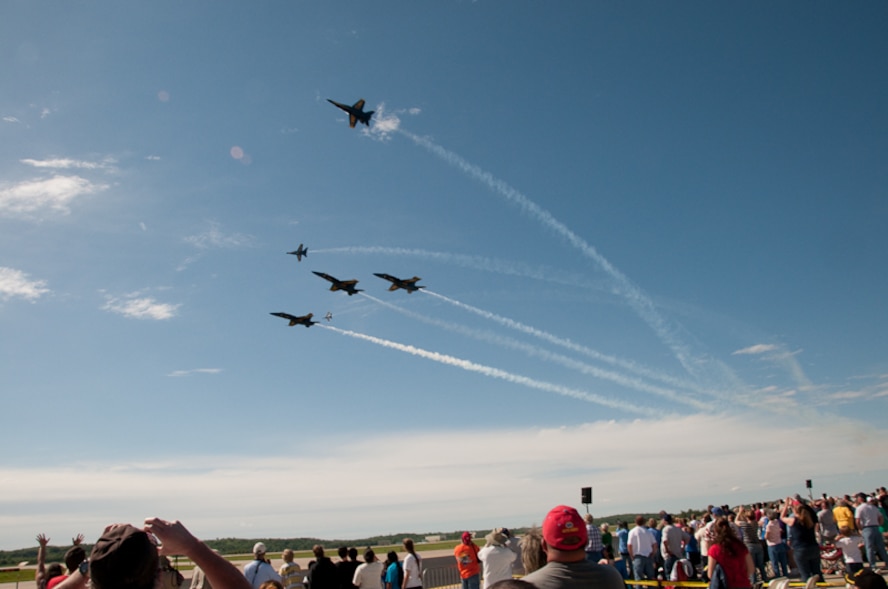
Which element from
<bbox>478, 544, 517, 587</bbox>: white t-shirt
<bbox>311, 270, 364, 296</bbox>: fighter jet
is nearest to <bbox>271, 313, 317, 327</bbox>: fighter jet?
<bbox>311, 270, 364, 296</bbox>: fighter jet

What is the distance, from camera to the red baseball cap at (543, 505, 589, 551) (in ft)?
12.6

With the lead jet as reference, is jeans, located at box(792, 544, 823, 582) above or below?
below

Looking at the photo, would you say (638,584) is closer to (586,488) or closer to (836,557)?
(836,557)

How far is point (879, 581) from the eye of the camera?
15.9ft

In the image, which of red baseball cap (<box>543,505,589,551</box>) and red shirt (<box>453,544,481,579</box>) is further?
red shirt (<box>453,544,481,579</box>)

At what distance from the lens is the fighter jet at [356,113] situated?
3228 cm

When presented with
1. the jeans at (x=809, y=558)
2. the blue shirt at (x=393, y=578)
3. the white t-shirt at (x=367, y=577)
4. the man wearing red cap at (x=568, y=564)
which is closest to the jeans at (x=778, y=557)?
the jeans at (x=809, y=558)

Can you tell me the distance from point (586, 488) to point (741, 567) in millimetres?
14304

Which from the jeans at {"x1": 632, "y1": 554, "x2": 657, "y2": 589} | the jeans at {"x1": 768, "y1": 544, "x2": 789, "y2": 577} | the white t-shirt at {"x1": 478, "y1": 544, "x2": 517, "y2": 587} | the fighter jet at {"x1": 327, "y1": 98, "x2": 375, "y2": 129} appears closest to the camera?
the white t-shirt at {"x1": 478, "y1": 544, "x2": 517, "y2": 587}

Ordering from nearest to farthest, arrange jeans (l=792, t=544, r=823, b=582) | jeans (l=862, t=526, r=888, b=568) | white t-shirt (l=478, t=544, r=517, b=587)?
white t-shirt (l=478, t=544, r=517, b=587), jeans (l=792, t=544, r=823, b=582), jeans (l=862, t=526, r=888, b=568)

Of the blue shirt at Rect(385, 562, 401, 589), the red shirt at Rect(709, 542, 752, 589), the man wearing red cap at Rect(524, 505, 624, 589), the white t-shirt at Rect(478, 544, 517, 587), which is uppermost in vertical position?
the man wearing red cap at Rect(524, 505, 624, 589)

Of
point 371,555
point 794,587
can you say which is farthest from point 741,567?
point 371,555

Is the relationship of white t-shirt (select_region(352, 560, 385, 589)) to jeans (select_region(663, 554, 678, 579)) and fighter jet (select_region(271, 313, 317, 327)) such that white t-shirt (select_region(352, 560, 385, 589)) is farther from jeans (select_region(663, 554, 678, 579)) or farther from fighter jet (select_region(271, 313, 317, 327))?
fighter jet (select_region(271, 313, 317, 327))

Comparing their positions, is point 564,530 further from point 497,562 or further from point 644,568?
point 644,568
